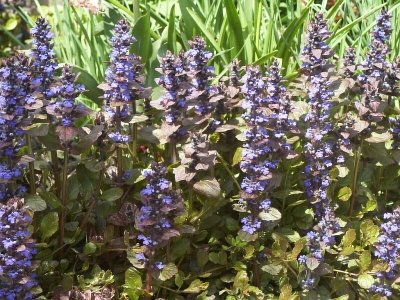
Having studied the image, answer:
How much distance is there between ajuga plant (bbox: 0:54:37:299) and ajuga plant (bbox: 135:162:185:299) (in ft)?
1.32

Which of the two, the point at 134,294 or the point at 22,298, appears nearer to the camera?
the point at 22,298

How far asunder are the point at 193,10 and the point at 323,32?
122cm

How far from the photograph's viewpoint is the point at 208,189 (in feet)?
7.98

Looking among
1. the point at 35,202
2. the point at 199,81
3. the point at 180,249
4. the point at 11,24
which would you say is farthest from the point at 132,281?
the point at 11,24

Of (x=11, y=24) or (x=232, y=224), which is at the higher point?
(x=11, y=24)

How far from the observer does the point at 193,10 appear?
3.64 metres

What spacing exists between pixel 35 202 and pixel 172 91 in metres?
0.67

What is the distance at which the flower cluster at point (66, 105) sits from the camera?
7.65ft

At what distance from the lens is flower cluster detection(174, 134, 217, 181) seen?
7.65 feet

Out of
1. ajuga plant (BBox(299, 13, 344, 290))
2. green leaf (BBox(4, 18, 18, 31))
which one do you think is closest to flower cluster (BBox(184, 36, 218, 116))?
ajuga plant (BBox(299, 13, 344, 290))

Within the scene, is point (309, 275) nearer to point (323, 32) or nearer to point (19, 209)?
point (323, 32)

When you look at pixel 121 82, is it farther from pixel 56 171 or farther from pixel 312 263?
pixel 312 263

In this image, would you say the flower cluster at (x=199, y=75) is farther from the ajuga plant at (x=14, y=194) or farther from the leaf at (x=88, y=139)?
the ajuga plant at (x=14, y=194)

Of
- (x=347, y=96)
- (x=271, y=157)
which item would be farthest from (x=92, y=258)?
(x=347, y=96)
